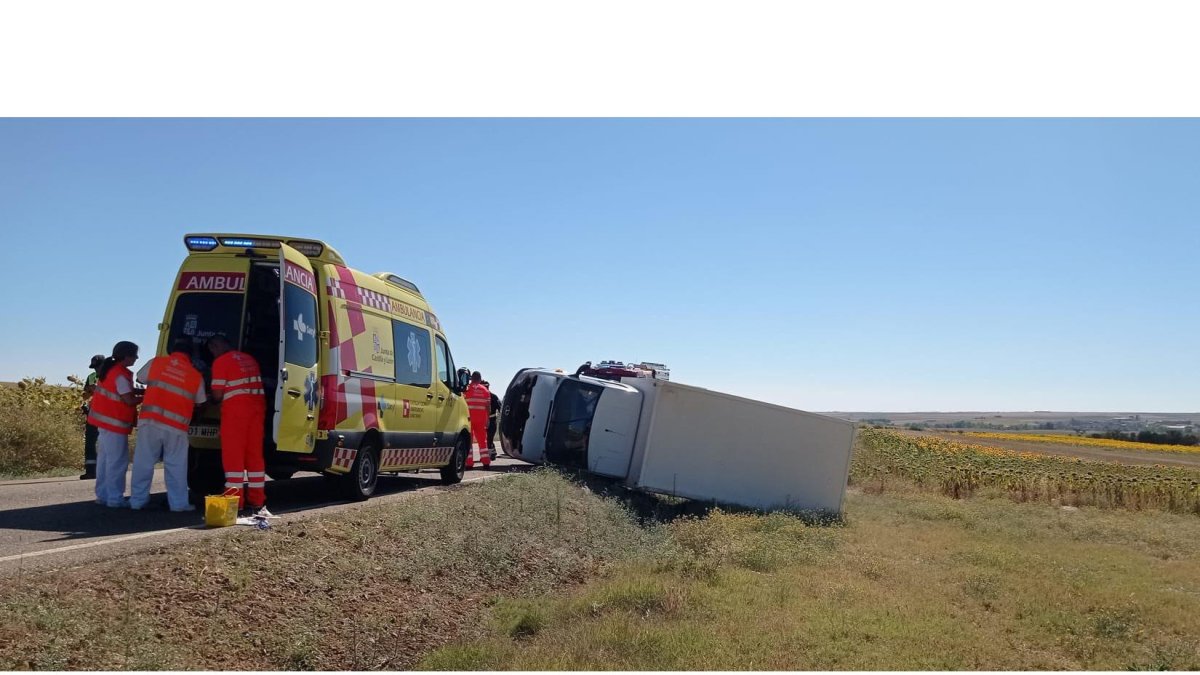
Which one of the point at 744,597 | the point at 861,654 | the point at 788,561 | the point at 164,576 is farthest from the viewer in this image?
the point at 788,561

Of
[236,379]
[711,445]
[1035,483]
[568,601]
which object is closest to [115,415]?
[236,379]

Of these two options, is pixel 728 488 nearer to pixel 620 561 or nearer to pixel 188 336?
pixel 620 561

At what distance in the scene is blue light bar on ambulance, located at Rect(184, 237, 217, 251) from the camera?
9984 mm

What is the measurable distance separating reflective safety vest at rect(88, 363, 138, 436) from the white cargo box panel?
8124mm

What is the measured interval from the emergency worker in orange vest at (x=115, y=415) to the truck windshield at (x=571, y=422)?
28.5ft

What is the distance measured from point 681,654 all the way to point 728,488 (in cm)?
917

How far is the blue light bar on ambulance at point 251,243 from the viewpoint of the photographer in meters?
9.88

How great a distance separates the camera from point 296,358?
9383mm

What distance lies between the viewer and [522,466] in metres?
19.6

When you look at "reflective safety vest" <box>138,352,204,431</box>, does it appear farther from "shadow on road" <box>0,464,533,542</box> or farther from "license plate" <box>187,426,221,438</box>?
"shadow on road" <box>0,464,533,542</box>

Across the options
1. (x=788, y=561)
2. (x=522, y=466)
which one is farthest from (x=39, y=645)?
(x=522, y=466)

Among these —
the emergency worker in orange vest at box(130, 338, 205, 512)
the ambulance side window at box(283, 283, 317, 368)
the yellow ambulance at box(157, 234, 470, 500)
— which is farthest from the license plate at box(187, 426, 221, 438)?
the ambulance side window at box(283, 283, 317, 368)

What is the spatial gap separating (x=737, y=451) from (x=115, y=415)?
31.5 ft

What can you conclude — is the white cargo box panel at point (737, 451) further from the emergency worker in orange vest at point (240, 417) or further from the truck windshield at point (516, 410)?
the emergency worker in orange vest at point (240, 417)
